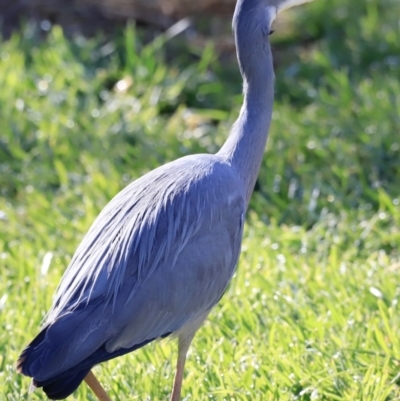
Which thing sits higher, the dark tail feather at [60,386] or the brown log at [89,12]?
the dark tail feather at [60,386]

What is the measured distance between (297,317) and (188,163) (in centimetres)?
105

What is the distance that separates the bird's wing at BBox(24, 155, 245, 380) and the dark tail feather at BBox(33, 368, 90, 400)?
0.17 feet

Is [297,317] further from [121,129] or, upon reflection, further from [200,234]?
[121,129]

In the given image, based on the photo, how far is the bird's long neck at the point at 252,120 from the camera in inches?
157

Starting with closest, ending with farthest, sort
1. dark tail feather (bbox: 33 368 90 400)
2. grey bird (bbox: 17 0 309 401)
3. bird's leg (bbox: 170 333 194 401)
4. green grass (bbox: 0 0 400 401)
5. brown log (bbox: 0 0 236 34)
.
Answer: dark tail feather (bbox: 33 368 90 400) < grey bird (bbox: 17 0 309 401) < bird's leg (bbox: 170 333 194 401) < green grass (bbox: 0 0 400 401) < brown log (bbox: 0 0 236 34)

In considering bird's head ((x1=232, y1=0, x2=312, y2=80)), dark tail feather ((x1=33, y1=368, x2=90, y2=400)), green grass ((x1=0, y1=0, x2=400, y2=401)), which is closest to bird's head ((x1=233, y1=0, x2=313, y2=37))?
bird's head ((x1=232, y1=0, x2=312, y2=80))

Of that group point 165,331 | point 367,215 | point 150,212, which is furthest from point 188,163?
point 367,215

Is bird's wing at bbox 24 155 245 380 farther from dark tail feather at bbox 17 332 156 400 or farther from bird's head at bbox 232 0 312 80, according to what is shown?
bird's head at bbox 232 0 312 80

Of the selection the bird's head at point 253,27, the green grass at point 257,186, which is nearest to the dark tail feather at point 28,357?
the green grass at point 257,186

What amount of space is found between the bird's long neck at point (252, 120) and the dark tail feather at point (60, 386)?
1244mm

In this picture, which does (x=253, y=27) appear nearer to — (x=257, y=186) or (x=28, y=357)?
(x=28, y=357)

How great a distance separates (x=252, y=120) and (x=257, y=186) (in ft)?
6.60

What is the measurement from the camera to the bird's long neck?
13.1 feet

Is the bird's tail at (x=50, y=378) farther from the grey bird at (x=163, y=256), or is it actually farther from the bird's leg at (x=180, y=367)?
the bird's leg at (x=180, y=367)
